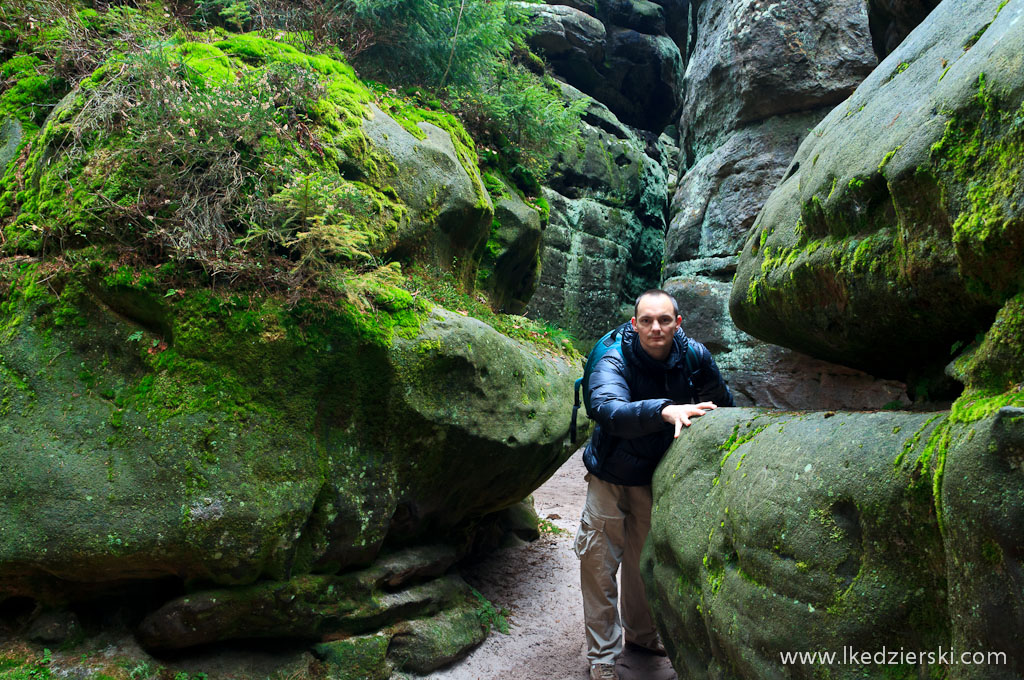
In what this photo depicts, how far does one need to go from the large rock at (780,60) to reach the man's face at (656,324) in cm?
653

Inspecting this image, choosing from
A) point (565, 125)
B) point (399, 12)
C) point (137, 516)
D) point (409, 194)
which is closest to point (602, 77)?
point (565, 125)

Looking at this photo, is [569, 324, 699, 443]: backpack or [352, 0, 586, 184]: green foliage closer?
[569, 324, 699, 443]: backpack

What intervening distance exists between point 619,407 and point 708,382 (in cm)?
103

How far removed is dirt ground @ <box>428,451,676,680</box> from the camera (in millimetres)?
5340

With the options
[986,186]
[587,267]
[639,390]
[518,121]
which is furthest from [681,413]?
[587,267]

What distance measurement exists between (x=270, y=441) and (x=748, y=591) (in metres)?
3.23

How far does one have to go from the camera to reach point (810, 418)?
122 inches

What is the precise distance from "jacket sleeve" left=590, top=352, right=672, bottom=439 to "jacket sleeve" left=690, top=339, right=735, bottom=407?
0.60m

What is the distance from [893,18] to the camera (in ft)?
18.0

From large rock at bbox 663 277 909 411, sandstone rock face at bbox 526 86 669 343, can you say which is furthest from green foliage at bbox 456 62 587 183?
sandstone rock face at bbox 526 86 669 343

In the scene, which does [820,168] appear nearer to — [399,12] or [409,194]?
[409,194]

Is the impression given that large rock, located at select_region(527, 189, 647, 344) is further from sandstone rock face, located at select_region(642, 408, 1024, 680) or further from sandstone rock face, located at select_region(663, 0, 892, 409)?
sandstone rock face, located at select_region(642, 408, 1024, 680)

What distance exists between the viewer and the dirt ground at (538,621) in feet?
17.5

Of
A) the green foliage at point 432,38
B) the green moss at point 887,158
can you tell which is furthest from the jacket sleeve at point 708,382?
the green foliage at point 432,38
